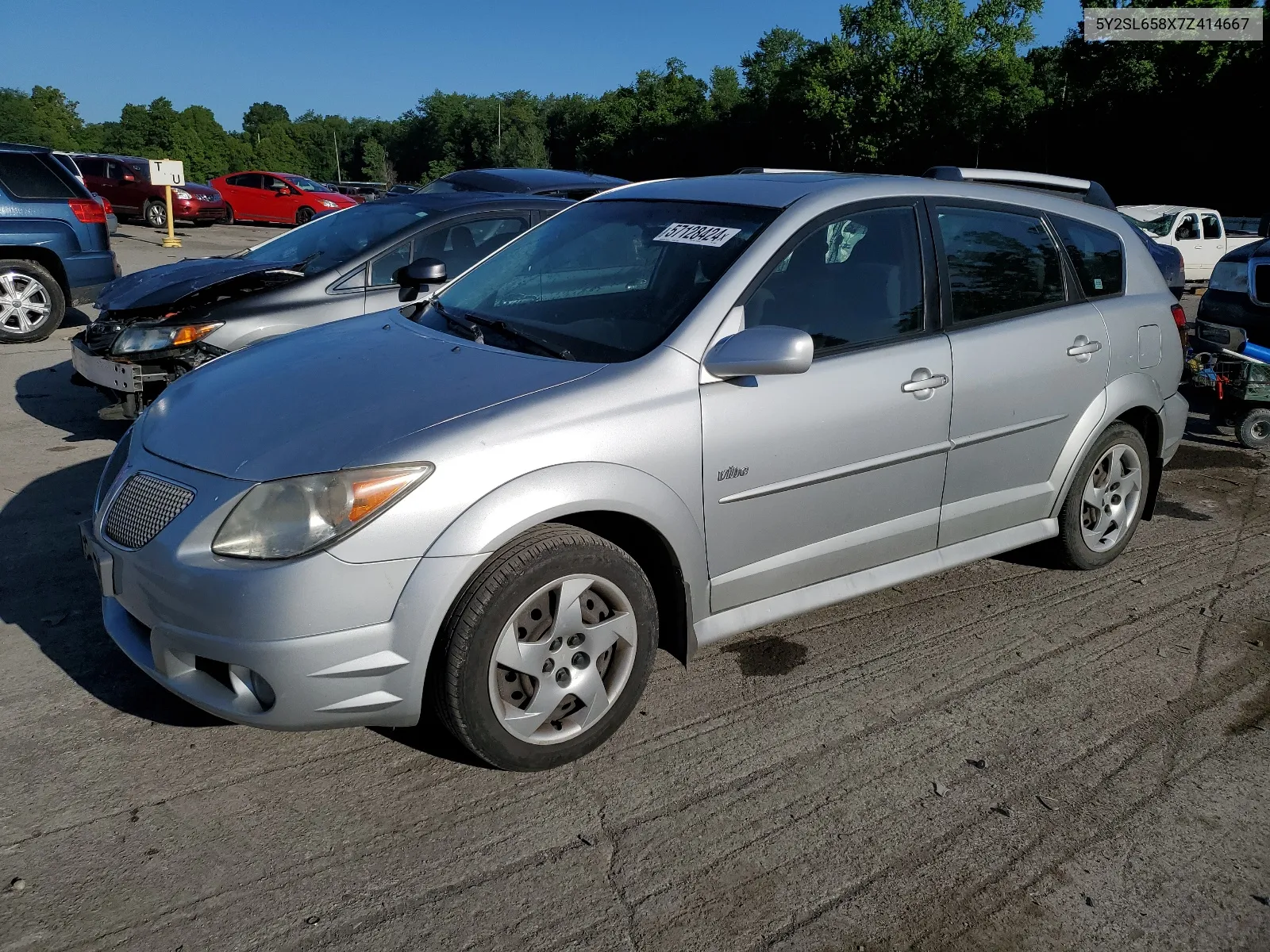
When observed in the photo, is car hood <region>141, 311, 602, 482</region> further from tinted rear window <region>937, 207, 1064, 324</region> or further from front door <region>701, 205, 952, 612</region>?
tinted rear window <region>937, 207, 1064, 324</region>

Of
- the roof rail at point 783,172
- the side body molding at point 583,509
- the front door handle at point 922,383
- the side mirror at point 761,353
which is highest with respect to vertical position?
the roof rail at point 783,172

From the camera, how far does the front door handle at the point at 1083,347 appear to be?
4352mm

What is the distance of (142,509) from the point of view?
9.95 ft

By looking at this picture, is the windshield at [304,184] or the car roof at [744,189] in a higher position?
the windshield at [304,184]

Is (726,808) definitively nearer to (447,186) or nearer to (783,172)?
(783,172)

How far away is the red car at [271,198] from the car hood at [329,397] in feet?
Answer: 91.3

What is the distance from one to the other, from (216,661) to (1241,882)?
2818 millimetres

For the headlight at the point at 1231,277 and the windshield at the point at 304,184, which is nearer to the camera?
the headlight at the point at 1231,277

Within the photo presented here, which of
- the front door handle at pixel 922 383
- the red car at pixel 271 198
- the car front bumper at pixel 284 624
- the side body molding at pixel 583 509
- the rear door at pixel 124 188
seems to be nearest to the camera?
the car front bumper at pixel 284 624

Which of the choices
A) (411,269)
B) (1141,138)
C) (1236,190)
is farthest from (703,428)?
(1141,138)

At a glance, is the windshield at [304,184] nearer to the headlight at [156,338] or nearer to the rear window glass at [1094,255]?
the headlight at [156,338]

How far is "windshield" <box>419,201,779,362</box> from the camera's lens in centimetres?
349

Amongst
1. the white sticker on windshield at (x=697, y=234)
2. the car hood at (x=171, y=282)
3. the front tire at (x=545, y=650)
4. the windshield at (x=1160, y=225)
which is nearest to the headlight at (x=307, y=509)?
the front tire at (x=545, y=650)

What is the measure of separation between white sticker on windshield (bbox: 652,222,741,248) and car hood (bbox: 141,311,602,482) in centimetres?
78
